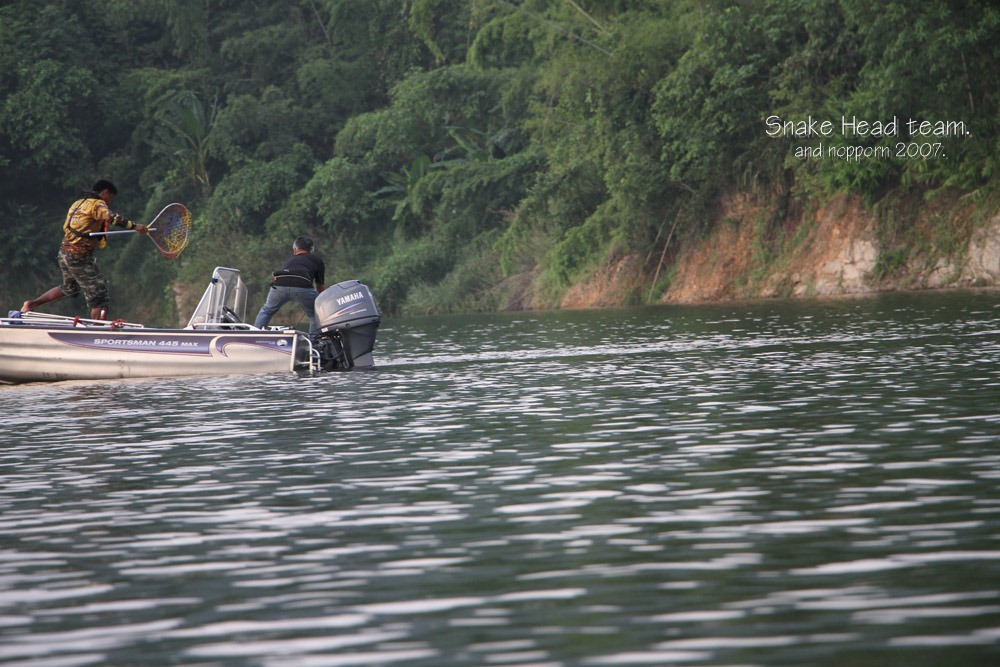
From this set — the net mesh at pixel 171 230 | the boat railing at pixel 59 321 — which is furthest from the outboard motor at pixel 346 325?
the boat railing at pixel 59 321

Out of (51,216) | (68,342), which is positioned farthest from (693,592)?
(51,216)

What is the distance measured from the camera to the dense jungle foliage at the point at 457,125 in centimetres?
3691

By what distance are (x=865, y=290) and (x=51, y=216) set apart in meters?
36.5

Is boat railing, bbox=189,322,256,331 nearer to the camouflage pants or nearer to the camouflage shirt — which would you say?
the camouflage pants

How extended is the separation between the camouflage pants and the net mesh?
0.90m

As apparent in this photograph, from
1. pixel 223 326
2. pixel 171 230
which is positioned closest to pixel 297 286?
pixel 223 326

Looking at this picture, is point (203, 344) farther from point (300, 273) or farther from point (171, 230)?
point (171, 230)

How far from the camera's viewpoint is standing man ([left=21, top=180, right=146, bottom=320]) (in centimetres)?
1991

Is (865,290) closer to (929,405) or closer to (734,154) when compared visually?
(734,154)

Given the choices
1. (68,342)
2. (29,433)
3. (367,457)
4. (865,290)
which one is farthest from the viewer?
(865,290)

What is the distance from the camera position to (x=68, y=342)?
20.0 m

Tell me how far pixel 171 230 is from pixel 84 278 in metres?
1.32

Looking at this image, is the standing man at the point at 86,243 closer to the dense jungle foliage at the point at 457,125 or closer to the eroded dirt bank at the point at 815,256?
the dense jungle foliage at the point at 457,125

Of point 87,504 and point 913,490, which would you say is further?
point 87,504
